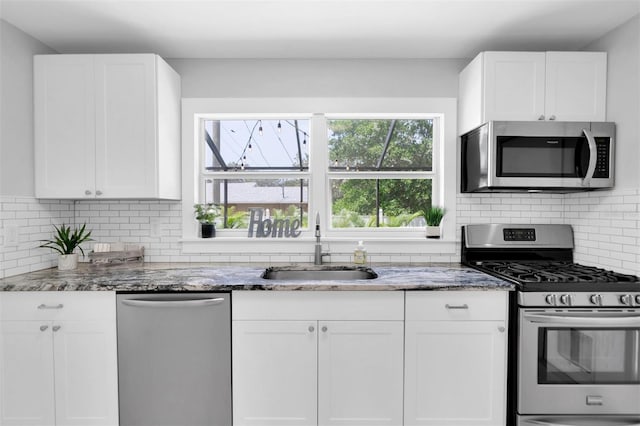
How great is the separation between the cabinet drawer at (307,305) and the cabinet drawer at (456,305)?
0.30 feet

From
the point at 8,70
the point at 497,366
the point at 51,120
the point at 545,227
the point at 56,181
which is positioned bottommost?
the point at 497,366

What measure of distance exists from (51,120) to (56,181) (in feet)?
1.28

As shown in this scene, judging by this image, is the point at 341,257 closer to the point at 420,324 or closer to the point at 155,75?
the point at 420,324

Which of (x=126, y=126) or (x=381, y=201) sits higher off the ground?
(x=126, y=126)

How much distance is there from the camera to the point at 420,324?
2.18 m

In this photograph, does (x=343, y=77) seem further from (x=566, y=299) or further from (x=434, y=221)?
(x=566, y=299)

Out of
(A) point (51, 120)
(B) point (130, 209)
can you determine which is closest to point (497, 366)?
(B) point (130, 209)

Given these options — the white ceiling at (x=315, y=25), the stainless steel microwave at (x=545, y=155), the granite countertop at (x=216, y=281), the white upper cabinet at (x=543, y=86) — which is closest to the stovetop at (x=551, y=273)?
the granite countertop at (x=216, y=281)

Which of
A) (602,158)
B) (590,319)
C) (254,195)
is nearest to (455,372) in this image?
(590,319)

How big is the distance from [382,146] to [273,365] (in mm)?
1768

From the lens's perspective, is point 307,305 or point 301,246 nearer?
point 307,305

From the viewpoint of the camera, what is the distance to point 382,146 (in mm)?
3055

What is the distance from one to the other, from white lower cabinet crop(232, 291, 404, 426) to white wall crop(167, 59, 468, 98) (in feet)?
5.00

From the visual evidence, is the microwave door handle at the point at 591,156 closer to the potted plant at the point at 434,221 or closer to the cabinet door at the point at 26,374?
the potted plant at the point at 434,221
